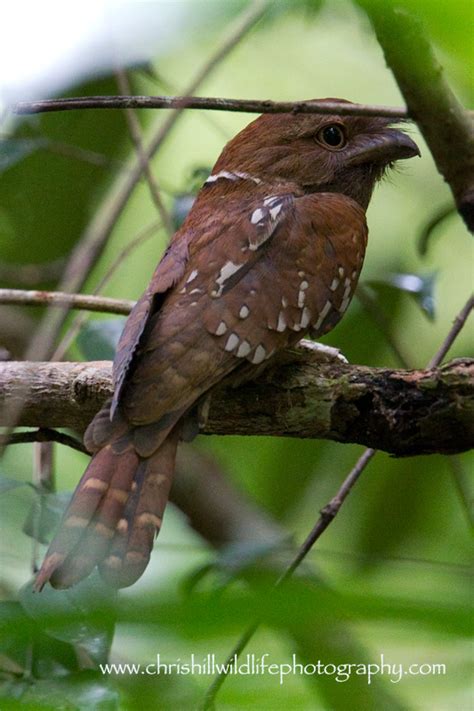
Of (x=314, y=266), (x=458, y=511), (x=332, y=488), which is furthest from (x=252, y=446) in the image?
(x=314, y=266)

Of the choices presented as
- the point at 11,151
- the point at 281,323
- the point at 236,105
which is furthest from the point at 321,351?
the point at 11,151

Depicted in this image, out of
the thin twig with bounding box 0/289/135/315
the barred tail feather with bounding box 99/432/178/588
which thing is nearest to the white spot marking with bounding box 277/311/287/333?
the barred tail feather with bounding box 99/432/178/588

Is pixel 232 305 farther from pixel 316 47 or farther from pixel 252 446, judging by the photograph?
pixel 316 47

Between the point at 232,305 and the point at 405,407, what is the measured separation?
0.58 m

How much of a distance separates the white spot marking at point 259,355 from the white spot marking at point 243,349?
0.02m

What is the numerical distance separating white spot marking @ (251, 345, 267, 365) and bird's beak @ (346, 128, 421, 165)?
3.69 ft

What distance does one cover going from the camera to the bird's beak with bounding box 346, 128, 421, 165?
310cm

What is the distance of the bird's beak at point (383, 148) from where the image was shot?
10.2 ft

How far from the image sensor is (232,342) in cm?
226

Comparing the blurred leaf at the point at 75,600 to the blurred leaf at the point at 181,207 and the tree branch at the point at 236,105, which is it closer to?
the tree branch at the point at 236,105

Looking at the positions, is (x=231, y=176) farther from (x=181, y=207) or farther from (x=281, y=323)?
(x=281, y=323)

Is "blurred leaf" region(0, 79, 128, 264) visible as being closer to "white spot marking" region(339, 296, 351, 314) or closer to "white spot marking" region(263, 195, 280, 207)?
"white spot marking" region(263, 195, 280, 207)

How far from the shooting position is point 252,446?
5.00 metres

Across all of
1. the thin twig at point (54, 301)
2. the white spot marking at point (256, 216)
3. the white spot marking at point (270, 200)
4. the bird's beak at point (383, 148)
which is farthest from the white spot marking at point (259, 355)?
the bird's beak at point (383, 148)
